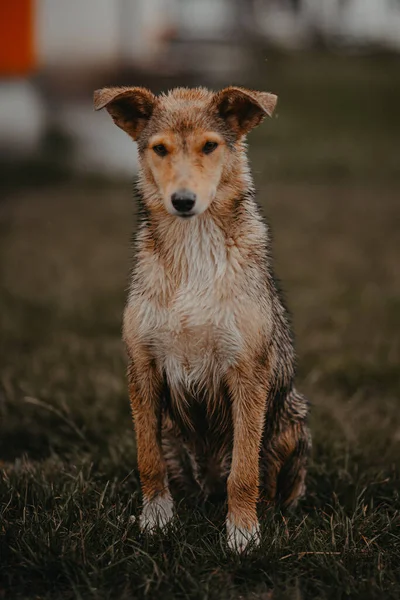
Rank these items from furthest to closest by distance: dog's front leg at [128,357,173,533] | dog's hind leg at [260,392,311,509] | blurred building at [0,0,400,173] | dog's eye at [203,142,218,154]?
blurred building at [0,0,400,173]
dog's hind leg at [260,392,311,509]
dog's front leg at [128,357,173,533]
dog's eye at [203,142,218,154]

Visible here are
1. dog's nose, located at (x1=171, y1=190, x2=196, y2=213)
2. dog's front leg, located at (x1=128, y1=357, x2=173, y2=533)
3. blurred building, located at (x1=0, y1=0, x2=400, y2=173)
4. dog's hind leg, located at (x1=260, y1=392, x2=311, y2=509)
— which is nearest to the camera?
dog's nose, located at (x1=171, y1=190, x2=196, y2=213)

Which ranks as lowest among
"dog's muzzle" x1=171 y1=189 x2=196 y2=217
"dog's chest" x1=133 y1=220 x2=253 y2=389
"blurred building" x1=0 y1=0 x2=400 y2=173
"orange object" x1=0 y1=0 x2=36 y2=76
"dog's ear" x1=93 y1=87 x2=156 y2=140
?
"blurred building" x1=0 y1=0 x2=400 y2=173

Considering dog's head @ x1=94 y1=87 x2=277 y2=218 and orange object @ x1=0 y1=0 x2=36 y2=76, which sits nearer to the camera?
dog's head @ x1=94 y1=87 x2=277 y2=218

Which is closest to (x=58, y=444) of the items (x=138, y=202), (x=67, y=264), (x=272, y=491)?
(x=272, y=491)

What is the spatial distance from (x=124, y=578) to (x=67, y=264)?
5.51 metres

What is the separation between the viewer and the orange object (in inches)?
474

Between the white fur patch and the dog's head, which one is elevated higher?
the dog's head

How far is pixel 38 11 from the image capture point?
13.0 meters

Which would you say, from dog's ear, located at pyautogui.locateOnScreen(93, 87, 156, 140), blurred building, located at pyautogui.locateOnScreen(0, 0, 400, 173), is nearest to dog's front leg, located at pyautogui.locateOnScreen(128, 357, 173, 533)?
dog's ear, located at pyautogui.locateOnScreen(93, 87, 156, 140)

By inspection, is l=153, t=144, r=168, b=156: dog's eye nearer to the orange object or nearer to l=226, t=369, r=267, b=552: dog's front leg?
l=226, t=369, r=267, b=552: dog's front leg

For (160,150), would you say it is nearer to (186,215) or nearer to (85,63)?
(186,215)

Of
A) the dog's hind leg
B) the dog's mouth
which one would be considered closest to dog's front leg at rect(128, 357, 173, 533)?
the dog's hind leg

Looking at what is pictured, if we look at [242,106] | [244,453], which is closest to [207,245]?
[242,106]

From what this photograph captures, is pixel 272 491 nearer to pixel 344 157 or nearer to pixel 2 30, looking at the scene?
pixel 2 30
